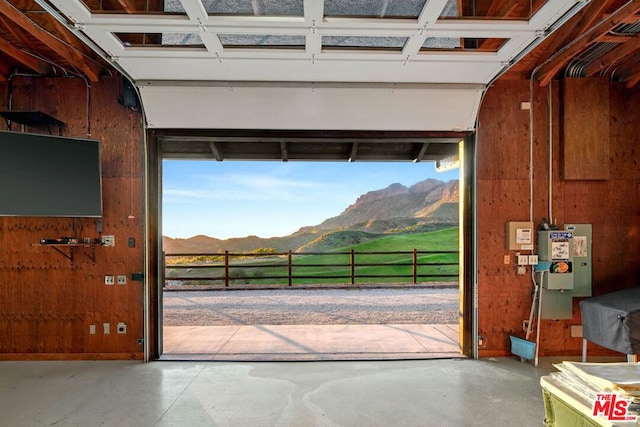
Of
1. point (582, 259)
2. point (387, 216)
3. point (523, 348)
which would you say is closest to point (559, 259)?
point (582, 259)

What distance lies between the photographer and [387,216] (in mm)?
20188

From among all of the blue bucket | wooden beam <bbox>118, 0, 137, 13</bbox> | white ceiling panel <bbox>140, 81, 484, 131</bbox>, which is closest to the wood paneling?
white ceiling panel <bbox>140, 81, 484, 131</bbox>

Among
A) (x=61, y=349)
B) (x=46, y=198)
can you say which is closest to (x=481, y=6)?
(x=46, y=198)

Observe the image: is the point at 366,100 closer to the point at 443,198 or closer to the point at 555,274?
the point at 555,274

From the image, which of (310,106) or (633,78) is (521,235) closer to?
(633,78)

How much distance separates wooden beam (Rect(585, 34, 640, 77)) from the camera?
2922 millimetres

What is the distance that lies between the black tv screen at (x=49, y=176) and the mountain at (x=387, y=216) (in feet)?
41.7

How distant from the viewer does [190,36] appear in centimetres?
260

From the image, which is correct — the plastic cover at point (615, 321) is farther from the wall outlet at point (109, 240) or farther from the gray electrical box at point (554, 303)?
the wall outlet at point (109, 240)

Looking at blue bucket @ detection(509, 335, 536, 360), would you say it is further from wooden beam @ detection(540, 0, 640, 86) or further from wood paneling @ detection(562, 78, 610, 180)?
wooden beam @ detection(540, 0, 640, 86)

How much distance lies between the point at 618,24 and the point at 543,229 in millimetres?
1915

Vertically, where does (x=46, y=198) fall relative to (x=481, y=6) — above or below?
below

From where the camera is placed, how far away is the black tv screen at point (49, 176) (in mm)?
3135

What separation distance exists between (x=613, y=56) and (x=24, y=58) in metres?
5.65
